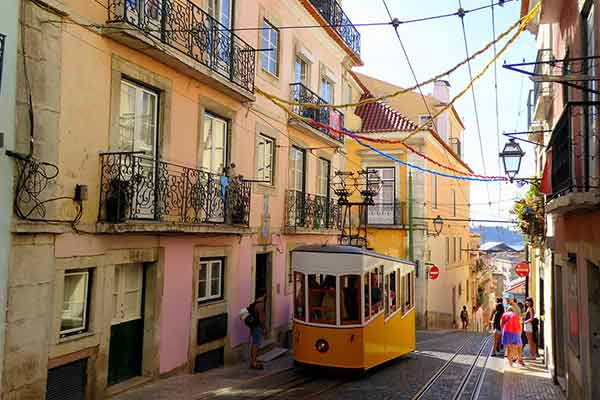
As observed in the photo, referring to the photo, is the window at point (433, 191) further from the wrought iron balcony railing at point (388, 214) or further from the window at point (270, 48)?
the window at point (270, 48)

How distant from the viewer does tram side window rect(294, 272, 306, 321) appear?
35.2 ft

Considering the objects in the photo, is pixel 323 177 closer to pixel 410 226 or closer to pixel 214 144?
pixel 410 226

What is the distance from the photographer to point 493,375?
11.7 m

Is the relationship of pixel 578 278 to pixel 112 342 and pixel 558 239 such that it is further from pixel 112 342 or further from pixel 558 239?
pixel 112 342

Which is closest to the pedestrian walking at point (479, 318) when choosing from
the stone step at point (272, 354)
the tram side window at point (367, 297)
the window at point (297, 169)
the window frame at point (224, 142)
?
the window at point (297, 169)

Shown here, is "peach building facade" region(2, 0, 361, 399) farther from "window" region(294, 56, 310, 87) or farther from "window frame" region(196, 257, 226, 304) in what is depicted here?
"window" region(294, 56, 310, 87)

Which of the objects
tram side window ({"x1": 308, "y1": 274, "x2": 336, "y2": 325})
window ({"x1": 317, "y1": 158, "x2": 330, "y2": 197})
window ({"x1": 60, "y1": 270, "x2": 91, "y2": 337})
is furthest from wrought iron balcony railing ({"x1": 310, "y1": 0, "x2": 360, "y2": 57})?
window ({"x1": 60, "y1": 270, "x2": 91, "y2": 337})

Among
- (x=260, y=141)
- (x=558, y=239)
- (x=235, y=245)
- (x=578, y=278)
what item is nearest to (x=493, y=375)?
(x=558, y=239)

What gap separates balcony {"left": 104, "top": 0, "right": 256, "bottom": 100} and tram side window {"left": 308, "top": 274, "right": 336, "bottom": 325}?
405 cm

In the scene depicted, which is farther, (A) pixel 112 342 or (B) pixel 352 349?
(B) pixel 352 349

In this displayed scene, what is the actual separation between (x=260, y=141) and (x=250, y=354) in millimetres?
4935

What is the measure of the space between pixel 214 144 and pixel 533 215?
8.36 m

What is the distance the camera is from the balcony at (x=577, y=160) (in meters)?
6.08

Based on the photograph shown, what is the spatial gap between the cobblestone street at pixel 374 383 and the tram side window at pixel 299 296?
1.15 meters
